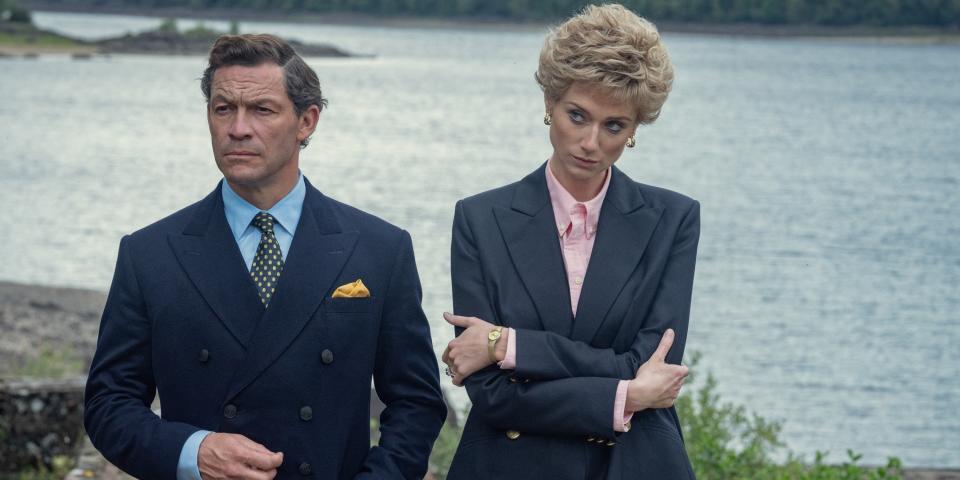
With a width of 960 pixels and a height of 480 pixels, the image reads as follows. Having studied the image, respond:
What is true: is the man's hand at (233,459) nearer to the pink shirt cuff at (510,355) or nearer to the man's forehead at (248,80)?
the pink shirt cuff at (510,355)

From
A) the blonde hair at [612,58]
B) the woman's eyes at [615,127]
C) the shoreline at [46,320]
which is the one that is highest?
Answer: the blonde hair at [612,58]

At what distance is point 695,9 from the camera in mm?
137625

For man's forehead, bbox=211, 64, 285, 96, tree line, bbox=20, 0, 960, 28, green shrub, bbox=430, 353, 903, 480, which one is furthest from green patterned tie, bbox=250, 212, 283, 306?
tree line, bbox=20, 0, 960, 28

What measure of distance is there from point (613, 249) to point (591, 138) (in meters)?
0.37

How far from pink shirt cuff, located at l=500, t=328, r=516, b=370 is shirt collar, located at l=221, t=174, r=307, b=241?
0.68 m

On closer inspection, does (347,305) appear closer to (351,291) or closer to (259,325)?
(351,291)

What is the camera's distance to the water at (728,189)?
19.6 meters

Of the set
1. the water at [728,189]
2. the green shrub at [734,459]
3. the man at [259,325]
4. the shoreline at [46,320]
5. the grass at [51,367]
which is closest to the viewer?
the man at [259,325]

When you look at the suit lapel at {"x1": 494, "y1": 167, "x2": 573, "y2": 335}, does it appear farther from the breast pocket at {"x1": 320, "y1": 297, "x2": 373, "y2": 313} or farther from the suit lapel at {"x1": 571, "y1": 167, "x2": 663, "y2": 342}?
the breast pocket at {"x1": 320, "y1": 297, "x2": 373, "y2": 313}

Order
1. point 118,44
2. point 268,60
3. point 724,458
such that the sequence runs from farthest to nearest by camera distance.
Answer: point 118,44
point 724,458
point 268,60

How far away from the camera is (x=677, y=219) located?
166 inches

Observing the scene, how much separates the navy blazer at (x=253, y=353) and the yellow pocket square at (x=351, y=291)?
20 millimetres

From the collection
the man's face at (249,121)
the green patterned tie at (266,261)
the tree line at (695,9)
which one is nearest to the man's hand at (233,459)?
the green patterned tie at (266,261)

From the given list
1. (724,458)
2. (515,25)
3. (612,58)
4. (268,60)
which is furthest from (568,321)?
(515,25)
